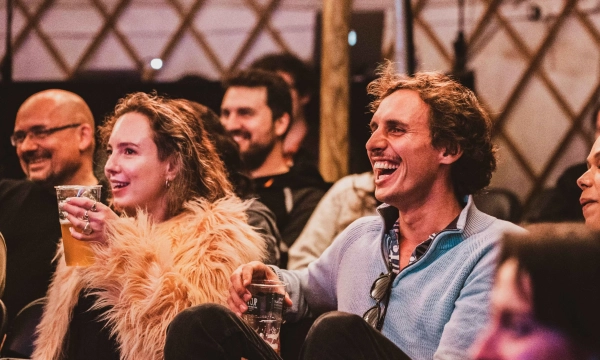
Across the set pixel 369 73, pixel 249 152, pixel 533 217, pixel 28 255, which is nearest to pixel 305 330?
pixel 28 255

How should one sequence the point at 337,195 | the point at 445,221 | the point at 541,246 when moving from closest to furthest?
the point at 541,246 → the point at 445,221 → the point at 337,195

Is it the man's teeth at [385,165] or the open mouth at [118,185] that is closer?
the man's teeth at [385,165]

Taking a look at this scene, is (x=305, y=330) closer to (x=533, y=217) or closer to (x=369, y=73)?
(x=533, y=217)

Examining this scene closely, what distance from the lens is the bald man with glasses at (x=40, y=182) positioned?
1860 mm

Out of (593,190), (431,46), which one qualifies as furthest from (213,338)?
(431,46)

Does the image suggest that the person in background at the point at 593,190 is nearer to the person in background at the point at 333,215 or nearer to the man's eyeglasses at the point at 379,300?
the man's eyeglasses at the point at 379,300

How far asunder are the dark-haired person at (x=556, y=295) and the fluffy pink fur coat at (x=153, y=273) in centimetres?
82

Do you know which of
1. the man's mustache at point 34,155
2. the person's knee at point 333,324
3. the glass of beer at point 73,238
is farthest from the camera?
the man's mustache at point 34,155

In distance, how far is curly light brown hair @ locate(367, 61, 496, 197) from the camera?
137 cm

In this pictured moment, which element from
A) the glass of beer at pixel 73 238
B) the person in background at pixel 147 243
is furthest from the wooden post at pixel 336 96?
the glass of beer at pixel 73 238

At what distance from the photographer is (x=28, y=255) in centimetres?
189

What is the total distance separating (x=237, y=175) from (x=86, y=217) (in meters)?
0.45

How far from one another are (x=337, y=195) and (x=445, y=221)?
0.86 m

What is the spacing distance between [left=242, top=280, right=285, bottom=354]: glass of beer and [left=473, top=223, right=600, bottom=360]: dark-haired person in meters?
0.71
